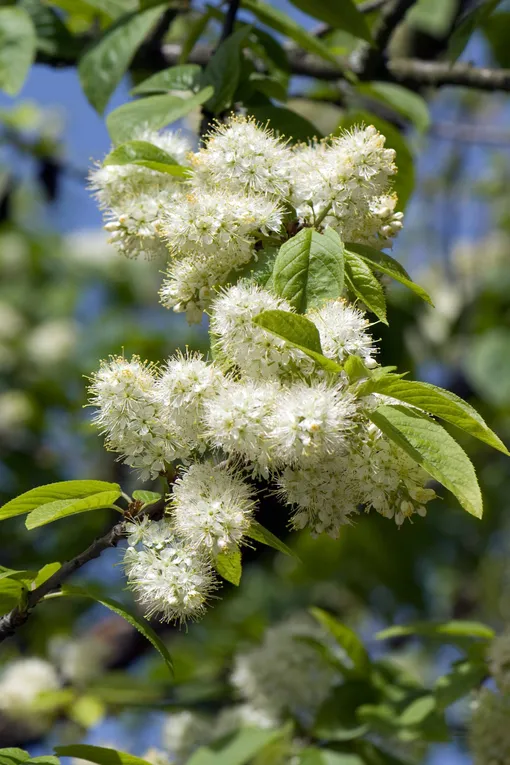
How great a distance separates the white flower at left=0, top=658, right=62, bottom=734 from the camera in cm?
424

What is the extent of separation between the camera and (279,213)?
76.8 inches

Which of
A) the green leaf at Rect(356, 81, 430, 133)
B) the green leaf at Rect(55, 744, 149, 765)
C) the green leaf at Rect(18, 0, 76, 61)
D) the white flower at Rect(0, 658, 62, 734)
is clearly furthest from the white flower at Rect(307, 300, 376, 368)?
the white flower at Rect(0, 658, 62, 734)

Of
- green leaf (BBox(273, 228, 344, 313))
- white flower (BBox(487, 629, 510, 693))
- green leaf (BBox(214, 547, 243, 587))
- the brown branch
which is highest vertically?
the brown branch

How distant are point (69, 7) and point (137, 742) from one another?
5.04 meters

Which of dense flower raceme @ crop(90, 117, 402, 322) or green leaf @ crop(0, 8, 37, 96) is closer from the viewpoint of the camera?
dense flower raceme @ crop(90, 117, 402, 322)

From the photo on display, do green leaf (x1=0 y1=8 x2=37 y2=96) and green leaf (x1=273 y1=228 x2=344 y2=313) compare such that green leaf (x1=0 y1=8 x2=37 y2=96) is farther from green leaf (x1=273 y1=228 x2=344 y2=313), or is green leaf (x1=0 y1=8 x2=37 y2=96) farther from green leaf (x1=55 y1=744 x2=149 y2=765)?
green leaf (x1=55 y1=744 x2=149 y2=765)

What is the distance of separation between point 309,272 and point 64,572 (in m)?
0.84

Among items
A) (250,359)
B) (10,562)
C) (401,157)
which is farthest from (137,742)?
(250,359)

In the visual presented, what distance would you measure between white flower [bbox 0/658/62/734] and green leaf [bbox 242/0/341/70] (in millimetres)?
3186

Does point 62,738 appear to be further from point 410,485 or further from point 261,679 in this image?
point 410,485

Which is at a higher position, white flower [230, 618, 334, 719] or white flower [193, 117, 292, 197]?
white flower [193, 117, 292, 197]

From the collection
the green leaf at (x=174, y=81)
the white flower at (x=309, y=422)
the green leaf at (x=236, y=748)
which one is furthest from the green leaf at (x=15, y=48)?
the green leaf at (x=236, y=748)

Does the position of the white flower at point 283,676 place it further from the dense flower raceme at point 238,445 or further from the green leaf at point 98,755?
the dense flower raceme at point 238,445

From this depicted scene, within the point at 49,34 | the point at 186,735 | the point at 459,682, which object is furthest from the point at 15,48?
the point at 186,735
